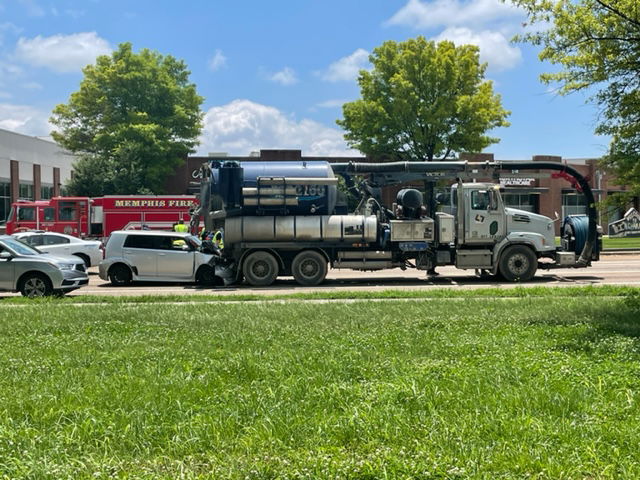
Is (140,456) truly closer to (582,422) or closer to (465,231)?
(582,422)

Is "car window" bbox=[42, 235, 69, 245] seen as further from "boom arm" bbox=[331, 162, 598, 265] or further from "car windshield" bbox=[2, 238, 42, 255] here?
"boom arm" bbox=[331, 162, 598, 265]

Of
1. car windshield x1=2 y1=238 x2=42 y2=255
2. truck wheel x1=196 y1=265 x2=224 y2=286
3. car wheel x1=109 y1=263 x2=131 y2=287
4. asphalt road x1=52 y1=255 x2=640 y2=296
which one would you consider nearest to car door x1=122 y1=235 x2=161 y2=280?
car wheel x1=109 y1=263 x2=131 y2=287

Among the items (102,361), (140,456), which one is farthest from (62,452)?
(102,361)

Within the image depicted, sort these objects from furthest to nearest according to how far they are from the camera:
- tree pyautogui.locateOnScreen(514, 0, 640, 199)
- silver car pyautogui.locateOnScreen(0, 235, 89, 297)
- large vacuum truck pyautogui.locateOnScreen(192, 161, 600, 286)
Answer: large vacuum truck pyautogui.locateOnScreen(192, 161, 600, 286), silver car pyautogui.locateOnScreen(0, 235, 89, 297), tree pyautogui.locateOnScreen(514, 0, 640, 199)

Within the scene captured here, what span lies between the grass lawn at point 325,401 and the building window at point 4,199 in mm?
41474

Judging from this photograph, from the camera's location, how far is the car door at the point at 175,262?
18.3 meters

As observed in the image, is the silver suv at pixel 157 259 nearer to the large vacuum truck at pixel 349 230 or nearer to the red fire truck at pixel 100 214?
the large vacuum truck at pixel 349 230

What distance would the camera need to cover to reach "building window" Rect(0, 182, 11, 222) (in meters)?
45.4

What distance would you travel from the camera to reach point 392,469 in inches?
145

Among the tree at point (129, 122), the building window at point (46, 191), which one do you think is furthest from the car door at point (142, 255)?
the building window at point (46, 191)

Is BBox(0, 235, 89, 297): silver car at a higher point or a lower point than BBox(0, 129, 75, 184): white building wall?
lower

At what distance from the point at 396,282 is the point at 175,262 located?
21.8 ft

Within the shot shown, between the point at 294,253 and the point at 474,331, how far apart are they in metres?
10.3

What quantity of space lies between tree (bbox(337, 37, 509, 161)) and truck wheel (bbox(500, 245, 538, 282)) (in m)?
19.3
